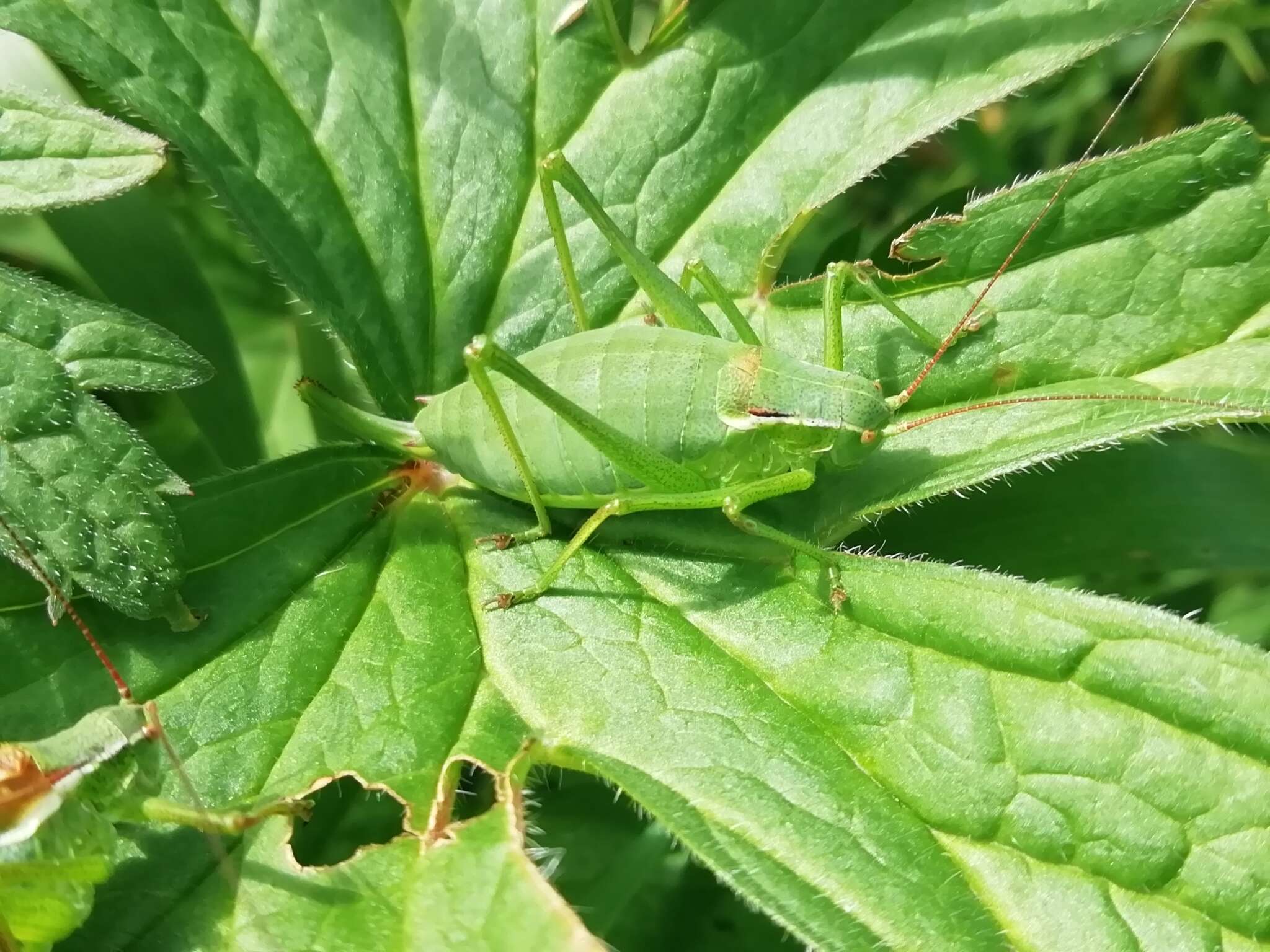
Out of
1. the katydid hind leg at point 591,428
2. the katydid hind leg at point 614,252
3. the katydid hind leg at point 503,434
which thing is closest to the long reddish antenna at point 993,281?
the katydid hind leg at point 614,252

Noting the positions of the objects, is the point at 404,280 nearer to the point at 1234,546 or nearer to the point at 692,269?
the point at 692,269

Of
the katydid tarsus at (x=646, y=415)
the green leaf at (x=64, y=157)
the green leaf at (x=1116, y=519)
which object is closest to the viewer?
the green leaf at (x=64, y=157)

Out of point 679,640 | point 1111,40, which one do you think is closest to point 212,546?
point 679,640

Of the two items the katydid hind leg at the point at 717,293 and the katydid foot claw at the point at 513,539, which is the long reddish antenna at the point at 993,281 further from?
the katydid foot claw at the point at 513,539

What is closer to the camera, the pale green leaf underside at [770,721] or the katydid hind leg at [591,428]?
Result: the pale green leaf underside at [770,721]

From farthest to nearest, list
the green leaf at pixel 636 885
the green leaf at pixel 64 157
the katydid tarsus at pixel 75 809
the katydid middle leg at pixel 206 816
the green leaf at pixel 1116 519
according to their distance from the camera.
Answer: the green leaf at pixel 1116 519, the green leaf at pixel 636 885, the green leaf at pixel 64 157, the katydid middle leg at pixel 206 816, the katydid tarsus at pixel 75 809

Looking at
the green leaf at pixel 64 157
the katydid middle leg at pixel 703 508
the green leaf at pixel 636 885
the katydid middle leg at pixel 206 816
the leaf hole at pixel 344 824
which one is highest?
the green leaf at pixel 64 157

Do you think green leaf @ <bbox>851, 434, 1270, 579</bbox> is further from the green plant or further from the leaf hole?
the leaf hole
